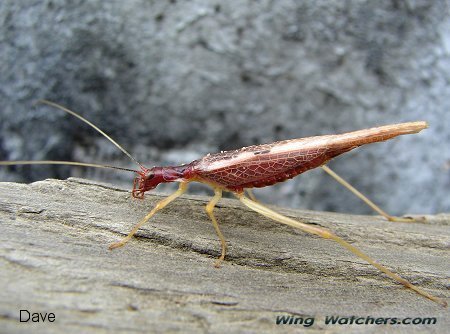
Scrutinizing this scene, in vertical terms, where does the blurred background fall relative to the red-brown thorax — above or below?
above

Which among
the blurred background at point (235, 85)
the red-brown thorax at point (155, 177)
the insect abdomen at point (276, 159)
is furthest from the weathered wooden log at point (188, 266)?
the blurred background at point (235, 85)

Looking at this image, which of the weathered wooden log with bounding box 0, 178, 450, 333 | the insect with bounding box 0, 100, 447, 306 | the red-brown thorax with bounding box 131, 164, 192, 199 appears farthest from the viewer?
the red-brown thorax with bounding box 131, 164, 192, 199

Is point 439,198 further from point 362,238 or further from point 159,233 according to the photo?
point 159,233

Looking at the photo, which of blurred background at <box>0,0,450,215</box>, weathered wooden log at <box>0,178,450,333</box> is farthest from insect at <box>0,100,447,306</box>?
blurred background at <box>0,0,450,215</box>

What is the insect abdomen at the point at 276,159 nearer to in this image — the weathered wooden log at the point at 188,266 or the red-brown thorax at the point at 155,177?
the red-brown thorax at the point at 155,177

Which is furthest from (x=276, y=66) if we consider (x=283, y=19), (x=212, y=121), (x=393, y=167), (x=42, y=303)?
(x=42, y=303)

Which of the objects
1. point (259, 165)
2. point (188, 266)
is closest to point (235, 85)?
point (259, 165)

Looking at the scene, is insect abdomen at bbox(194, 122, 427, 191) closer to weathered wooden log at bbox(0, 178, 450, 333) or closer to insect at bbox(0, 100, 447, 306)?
insect at bbox(0, 100, 447, 306)
